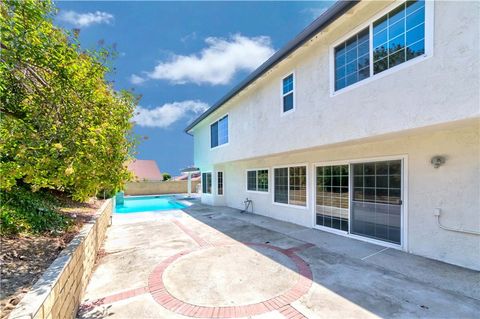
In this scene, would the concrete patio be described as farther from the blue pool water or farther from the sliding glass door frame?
the blue pool water

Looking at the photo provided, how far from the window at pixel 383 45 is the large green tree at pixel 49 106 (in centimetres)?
658

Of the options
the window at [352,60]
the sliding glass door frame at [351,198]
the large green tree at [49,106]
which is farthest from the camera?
the sliding glass door frame at [351,198]

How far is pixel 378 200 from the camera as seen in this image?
750 centimetres

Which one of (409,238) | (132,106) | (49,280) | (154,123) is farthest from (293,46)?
(154,123)

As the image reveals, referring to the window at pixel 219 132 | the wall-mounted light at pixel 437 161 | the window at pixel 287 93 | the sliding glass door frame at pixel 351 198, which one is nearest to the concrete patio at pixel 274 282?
the sliding glass door frame at pixel 351 198

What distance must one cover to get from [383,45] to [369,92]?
1.32 m

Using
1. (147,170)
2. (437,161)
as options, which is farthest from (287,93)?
(147,170)

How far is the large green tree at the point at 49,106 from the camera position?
317 cm

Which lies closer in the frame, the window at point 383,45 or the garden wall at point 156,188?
the window at point 383,45

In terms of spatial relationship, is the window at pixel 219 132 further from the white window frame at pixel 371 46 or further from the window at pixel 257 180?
the white window frame at pixel 371 46

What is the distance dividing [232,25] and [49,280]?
65.8ft

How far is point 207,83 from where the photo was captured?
147 ft

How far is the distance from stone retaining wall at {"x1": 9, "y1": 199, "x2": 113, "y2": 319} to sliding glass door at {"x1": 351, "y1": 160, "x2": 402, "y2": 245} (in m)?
8.45

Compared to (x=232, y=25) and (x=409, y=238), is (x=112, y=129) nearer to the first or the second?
(x=409, y=238)
